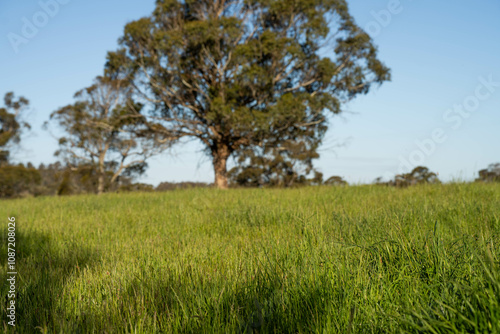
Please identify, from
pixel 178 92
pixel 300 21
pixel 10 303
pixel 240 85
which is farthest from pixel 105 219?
pixel 300 21

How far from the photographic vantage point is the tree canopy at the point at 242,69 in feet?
51.5

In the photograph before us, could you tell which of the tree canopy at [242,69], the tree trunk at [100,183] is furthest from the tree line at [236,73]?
the tree trunk at [100,183]

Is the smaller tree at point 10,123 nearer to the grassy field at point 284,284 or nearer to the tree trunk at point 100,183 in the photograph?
the tree trunk at point 100,183

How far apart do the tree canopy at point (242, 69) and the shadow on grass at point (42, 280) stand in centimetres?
1137

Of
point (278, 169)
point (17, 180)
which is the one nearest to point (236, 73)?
point (278, 169)

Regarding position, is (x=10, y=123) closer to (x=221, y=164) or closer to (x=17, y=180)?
(x=17, y=180)

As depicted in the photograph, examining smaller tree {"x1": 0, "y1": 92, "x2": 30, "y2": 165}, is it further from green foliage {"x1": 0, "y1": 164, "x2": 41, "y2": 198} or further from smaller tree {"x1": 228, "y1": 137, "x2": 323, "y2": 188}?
smaller tree {"x1": 228, "y1": 137, "x2": 323, "y2": 188}

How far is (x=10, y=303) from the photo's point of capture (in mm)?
2523

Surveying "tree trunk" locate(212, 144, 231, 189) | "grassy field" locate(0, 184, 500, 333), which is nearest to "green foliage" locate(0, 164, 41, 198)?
"tree trunk" locate(212, 144, 231, 189)

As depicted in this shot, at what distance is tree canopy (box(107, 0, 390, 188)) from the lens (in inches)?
619

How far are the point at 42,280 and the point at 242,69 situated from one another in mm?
13945

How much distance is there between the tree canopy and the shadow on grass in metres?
11.4

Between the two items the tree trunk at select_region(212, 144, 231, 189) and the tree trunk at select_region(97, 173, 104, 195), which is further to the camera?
the tree trunk at select_region(97, 173, 104, 195)

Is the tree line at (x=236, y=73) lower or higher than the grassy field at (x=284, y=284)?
higher
